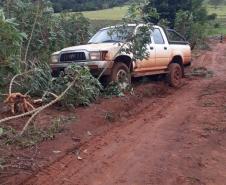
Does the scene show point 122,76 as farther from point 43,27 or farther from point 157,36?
point 43,27

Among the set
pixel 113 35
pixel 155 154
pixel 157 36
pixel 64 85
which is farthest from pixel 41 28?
pixel 155 154

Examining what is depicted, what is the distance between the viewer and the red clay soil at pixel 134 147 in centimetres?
615

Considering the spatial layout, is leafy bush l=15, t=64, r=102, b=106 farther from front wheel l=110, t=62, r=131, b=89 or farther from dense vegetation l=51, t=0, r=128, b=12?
dense vegetation l=51, t=0, r=128, b=12

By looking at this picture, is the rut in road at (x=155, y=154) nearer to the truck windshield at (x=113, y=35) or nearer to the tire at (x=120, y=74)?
the tire at (x=120, y=74)

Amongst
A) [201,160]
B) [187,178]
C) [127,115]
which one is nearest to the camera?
[187,178]

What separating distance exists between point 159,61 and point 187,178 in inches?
305

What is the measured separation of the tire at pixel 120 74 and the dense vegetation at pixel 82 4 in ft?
31.1

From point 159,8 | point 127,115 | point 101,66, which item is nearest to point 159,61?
point 101,66

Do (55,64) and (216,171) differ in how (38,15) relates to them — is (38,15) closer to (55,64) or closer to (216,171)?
(55,64)

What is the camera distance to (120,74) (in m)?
11.8

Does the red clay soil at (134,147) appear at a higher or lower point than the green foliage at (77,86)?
lower

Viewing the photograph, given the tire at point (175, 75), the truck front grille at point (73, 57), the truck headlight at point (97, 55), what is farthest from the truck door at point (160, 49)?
the truck front grille at point (73, 57)

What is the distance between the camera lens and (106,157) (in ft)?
22.8

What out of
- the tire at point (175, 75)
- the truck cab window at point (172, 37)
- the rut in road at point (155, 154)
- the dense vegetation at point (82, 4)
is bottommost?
the rut in road at point (155, 154)
